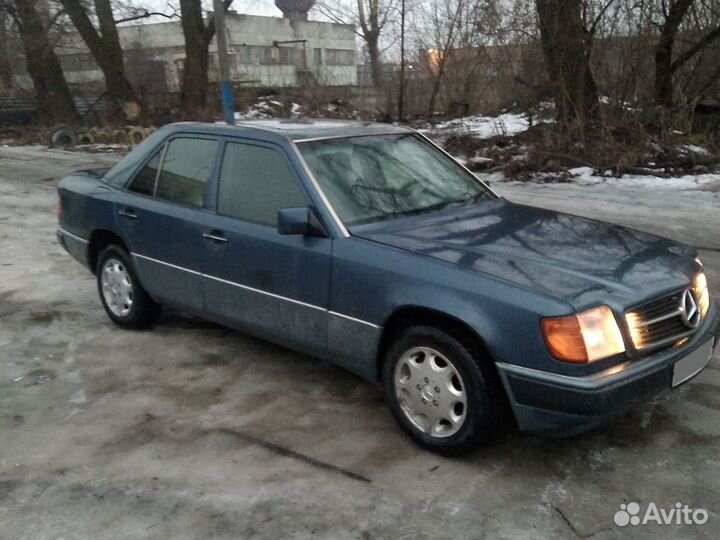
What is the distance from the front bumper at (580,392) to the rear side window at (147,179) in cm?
295

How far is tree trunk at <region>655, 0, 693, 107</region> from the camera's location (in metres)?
13.9

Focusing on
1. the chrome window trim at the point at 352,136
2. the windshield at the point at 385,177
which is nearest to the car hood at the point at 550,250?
the windshield at the point at 385,177

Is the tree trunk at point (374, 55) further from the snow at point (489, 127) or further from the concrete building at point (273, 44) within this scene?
the concrete building at point (273, 44)

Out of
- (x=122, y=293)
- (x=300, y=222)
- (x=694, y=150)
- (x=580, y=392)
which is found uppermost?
(x=300, y=222)

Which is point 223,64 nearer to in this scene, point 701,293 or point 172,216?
point 172,216

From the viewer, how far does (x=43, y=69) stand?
952 inches

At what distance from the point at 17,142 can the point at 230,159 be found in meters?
20.0

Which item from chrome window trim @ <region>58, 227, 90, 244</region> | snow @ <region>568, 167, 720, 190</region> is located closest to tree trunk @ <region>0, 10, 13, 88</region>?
snow @ <region>568, 167, 720, 190</region>

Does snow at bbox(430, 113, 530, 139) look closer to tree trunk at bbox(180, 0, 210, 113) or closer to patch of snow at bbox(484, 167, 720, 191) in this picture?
patch of snow at bbox(484, 167, 720, 191)

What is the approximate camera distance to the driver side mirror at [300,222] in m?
3.96

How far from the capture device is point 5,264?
7.57 m

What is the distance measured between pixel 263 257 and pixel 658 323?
6.72 ft

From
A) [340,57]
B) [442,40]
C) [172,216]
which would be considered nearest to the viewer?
[172,216]

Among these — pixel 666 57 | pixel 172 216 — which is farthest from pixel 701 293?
pixel 666 57
